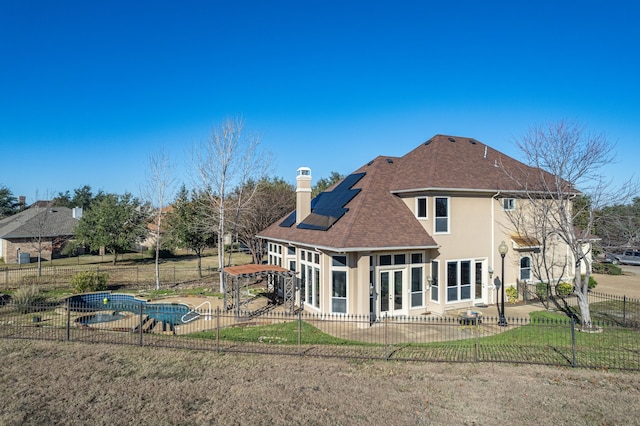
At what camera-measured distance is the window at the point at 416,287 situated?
1712 centimetres

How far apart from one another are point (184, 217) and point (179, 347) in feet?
58.4

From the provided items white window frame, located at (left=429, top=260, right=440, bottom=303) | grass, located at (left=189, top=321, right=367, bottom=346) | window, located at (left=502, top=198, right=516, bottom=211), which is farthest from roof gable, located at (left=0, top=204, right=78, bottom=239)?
window, located at (left=502, top=198, right=516, bottom=211)

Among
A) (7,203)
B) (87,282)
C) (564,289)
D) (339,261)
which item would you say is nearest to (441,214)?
(339,261)

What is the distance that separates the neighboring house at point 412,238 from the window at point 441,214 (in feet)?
0.15

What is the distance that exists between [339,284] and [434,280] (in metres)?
4.69

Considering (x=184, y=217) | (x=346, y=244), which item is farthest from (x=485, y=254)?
(x=184, y=217)

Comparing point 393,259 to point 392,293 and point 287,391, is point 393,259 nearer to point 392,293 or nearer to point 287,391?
point 392,293

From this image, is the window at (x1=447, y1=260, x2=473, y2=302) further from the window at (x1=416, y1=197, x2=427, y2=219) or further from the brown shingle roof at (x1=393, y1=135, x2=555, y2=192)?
the brown shingle roof at (x1=393, y1=135, x2=555, y2=192)

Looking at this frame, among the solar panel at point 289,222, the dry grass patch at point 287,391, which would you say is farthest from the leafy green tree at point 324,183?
the dry grass patch at point 287,391

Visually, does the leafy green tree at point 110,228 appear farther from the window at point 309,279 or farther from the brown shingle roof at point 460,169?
the brown shingle roof at point 460,169

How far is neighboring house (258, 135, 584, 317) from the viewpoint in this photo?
15984mm

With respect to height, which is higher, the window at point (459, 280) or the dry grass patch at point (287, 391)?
the window at point (459, 280)

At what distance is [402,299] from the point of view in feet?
55.3

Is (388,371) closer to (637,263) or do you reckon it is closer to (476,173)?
(476,173)
